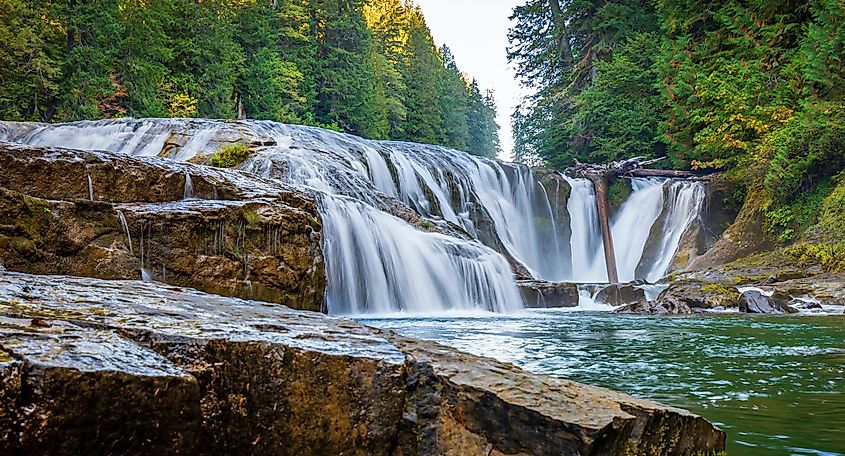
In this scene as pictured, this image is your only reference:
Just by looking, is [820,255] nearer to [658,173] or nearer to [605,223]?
[605,223]

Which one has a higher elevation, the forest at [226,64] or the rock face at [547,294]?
the forest at [226,64]

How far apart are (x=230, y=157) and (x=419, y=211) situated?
4.95 metres

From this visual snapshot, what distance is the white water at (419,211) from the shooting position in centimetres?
898

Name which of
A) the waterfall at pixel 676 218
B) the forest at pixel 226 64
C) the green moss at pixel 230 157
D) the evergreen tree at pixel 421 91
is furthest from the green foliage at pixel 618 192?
the evergreen tree at pixel 421 91

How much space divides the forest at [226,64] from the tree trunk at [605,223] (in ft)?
42.0

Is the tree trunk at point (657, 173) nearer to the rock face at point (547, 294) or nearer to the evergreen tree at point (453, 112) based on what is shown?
the rock face at point (547, 294)

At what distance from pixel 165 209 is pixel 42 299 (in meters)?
4.02

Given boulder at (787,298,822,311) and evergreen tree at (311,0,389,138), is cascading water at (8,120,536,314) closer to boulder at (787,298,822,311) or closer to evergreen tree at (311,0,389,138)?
boulder at (787,298,822,311)

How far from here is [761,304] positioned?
934 centimetres

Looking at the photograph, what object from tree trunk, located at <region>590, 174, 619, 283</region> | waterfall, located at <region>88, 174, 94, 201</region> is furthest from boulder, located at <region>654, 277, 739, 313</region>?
waterfall, located at <region>88, 174, 94, 201</region>

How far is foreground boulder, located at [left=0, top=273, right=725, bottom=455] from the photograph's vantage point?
1.25 meters

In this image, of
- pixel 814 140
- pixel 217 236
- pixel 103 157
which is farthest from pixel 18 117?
pixel 814 140

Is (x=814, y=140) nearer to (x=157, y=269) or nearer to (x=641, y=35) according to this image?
(x=641, y=35)

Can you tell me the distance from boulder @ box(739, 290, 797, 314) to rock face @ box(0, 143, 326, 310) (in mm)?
6875
